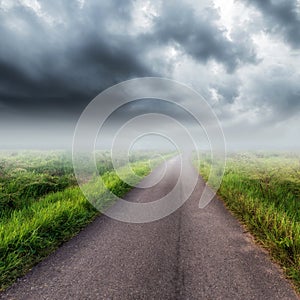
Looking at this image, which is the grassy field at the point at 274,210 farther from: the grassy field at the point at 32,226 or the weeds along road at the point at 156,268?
the grassy field at the point at 32,226

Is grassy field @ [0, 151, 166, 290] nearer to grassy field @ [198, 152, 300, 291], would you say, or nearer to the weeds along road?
the weeds along road

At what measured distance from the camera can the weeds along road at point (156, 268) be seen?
337cm

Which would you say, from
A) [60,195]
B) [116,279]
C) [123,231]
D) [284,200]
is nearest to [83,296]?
[116,279]

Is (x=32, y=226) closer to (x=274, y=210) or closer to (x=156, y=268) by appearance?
(x=156, y=268)

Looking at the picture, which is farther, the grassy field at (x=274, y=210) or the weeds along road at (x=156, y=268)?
the grassy field at (x=274, y=210)

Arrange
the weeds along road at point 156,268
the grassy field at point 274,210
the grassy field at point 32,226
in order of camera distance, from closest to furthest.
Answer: the weeds along road at point 156,268
the grassy field at point 32,226
the grassy field at point 274,210

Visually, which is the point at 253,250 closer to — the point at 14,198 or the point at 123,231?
the point at 123,231

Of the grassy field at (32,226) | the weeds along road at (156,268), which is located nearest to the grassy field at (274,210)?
the weeds along road at (156,268)

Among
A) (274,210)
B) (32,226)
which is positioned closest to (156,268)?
(32,226)

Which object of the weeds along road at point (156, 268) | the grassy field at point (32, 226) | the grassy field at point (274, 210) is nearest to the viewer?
the weeds along road at point (156, 268)

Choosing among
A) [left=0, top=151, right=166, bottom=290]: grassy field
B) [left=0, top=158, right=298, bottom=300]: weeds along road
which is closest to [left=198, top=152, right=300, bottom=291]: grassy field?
[left=0, top=158, right=298, bottom=300]: weeds along road

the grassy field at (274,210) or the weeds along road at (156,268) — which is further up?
the grassy field at (274,210)

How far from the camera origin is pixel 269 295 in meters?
3.34

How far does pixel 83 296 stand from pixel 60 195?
16.9 ft
